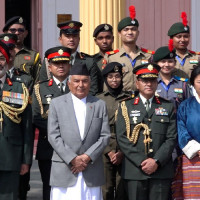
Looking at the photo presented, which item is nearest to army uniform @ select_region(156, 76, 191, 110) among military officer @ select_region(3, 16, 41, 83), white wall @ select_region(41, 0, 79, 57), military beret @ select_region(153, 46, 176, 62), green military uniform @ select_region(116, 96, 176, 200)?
military beret @ select_region(153, 46, 176, 62)

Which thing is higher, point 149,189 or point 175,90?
point 175,90

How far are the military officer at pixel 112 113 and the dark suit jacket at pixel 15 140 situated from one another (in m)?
1.01

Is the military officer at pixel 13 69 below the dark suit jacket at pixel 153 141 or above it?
above

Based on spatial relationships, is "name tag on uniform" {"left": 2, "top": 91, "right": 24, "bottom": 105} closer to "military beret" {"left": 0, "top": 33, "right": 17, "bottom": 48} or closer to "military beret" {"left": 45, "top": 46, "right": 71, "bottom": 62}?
"military beret" {"left": 45, "top": 46, "right": 71, "bottom": 62}

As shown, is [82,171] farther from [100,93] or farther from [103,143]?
[100,93]

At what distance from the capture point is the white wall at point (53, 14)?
12797mm

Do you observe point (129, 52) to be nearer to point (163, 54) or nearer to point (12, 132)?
point (163, 54)

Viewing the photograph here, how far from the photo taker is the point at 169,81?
26.5ft

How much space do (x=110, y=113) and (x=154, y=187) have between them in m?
1.02

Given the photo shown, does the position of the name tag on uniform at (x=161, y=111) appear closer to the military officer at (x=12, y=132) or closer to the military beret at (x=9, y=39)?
the military officer at (x=12, y=132)

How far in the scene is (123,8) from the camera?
10.5m

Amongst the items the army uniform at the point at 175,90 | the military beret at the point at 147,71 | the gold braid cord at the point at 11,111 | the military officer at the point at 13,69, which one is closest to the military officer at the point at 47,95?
the military officer at the point at 13,69

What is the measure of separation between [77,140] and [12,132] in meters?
0.61

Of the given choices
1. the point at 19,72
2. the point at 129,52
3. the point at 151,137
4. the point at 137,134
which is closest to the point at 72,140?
the point at 137,134
